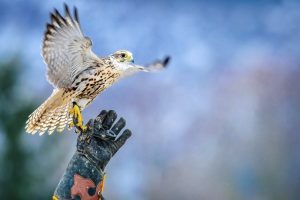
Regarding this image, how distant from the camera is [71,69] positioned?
16.1 feet

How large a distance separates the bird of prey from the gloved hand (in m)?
0.53

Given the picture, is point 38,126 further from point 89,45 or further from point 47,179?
point 47,179

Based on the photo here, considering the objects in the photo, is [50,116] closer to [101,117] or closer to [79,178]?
[101,117]

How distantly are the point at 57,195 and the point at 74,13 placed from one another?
1281 millimetres

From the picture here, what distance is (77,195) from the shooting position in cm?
384

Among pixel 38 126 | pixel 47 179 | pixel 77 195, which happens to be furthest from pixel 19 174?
pixel 77 195

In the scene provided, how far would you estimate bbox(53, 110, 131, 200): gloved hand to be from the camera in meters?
3.85

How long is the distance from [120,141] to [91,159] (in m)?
0.23

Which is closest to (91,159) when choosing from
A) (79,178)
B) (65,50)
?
(79,178)

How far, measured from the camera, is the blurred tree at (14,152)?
9188 mm

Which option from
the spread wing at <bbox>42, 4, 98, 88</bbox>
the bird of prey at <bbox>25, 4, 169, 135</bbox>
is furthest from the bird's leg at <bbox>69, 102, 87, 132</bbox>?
the spread wing at <bbox>42, 4, 98, 88</bbox>

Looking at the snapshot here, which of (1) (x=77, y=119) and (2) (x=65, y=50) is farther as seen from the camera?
(2) (x=65, y=50)

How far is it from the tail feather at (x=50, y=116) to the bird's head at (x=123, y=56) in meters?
0.43

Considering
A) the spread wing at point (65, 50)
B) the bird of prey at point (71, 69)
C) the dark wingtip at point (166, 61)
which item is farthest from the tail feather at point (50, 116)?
the dark wingtip at point (166, 61)
